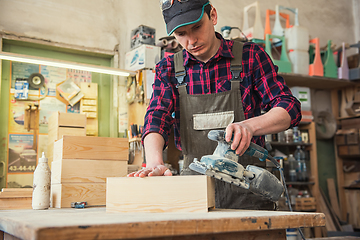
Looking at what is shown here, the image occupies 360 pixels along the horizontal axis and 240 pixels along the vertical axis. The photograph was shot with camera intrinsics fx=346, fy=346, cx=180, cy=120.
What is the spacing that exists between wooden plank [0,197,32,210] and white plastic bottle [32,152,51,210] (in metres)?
0.15

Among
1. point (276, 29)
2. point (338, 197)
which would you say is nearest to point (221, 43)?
point (276, 29)

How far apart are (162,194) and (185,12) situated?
781mm

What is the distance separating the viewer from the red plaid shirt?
1624mm

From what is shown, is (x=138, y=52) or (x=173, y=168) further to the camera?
(x=138, y=52)

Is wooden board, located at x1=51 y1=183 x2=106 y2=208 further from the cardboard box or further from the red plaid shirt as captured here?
the cardboard box

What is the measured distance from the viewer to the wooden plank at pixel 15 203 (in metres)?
1.72

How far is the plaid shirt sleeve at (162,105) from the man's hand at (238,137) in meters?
0.51

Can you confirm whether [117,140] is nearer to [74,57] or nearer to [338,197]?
[74,57]

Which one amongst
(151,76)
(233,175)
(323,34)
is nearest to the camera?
(233,175)

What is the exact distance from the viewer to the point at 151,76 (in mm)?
3984

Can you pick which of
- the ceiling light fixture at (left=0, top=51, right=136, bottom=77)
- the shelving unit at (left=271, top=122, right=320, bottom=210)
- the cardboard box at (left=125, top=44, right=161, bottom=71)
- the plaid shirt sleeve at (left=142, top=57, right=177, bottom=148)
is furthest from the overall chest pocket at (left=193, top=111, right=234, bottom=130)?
the shelving unit at (left=271, top=122, right=320, bottom=210)

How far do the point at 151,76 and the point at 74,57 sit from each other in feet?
3.74

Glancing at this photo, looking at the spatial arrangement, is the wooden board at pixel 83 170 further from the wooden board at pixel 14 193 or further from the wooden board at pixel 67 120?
the wooden board at pixel 67 120

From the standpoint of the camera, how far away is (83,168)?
6.40 feet
